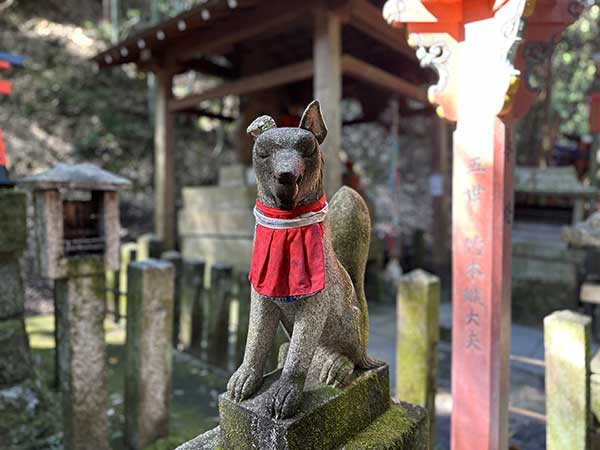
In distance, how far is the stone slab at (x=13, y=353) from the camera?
262 cm

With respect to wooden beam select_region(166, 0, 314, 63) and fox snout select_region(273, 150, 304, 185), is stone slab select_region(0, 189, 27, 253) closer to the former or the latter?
fox snout select_region(273, 150, 304, 185)

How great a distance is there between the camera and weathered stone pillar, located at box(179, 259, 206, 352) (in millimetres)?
4547

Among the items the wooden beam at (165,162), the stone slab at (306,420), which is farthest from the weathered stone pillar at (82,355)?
the wooden beam at (165,162)

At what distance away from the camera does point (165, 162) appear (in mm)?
7148

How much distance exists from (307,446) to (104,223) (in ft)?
8.03

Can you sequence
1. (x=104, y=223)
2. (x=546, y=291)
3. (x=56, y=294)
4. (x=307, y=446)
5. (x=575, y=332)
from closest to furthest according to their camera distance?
(x=307, y=446), (x=575, y=332), (x=56, y=294), (x=104, y=223), (x=546, y=291)

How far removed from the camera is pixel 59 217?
9.72 ft

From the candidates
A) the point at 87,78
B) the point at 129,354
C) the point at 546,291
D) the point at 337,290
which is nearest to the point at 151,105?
the point at 87,78

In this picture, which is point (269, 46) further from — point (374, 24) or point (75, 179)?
point (75, 179)

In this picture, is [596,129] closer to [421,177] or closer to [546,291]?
[546,291]

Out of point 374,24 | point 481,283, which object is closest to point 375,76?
point 374,24

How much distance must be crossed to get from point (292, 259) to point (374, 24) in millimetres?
4940

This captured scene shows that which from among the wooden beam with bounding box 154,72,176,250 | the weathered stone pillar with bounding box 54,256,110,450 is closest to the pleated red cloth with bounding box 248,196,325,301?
the weathered stone pillar with bounding box 54,256,110,450

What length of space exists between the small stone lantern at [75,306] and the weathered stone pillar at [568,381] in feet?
8.91
